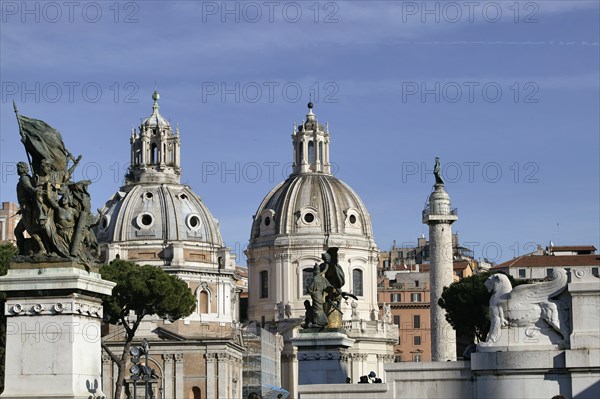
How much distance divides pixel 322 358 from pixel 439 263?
6928cm

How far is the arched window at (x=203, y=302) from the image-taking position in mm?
128875

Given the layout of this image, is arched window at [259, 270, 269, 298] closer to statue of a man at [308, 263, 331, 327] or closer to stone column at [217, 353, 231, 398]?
stone column at [217, 353, 231, 398]

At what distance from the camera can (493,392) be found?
2283cm

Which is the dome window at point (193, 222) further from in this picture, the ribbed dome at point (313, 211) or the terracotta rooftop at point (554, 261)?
the terracotta rooftop at point (554, 261)

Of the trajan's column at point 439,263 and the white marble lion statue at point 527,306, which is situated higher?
the trajan's column at point 439,263

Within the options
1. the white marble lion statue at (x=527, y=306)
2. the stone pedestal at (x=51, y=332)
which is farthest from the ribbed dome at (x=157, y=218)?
the stone pedestal at (x=51, y=332)

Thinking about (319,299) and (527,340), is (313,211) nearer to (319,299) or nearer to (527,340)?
(319,299)

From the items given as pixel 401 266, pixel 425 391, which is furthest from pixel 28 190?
pixel 401 266

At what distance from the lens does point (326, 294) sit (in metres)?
32.6

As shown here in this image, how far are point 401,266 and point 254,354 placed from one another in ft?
146

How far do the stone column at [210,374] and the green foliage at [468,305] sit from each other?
31322 millimetres

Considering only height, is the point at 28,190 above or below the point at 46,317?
above

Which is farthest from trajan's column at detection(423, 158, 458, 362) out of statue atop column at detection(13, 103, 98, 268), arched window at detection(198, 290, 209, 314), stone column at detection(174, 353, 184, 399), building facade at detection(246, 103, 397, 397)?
statue atop column at detection(13, 103, 98, 268)

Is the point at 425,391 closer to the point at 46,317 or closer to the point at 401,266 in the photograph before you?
the point at 46,317
